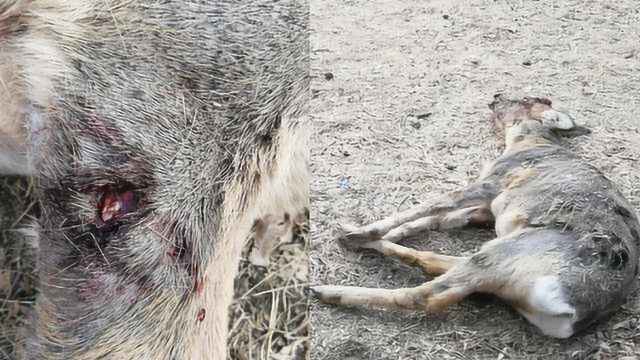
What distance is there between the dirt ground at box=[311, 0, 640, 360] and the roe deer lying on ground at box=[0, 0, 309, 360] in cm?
10

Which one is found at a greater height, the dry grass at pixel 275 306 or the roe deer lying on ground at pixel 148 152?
the roe deer lying on ground at pixel 148 152

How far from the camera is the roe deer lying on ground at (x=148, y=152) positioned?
162 centimetres

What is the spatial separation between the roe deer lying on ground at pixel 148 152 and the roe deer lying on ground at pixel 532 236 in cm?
26

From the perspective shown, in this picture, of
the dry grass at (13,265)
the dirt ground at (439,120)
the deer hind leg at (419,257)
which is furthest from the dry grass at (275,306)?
the dry grass at (13,265)

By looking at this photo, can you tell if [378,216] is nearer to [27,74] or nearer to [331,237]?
[331,237]

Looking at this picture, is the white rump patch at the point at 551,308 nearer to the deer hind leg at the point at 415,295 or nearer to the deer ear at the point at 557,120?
the deer hind leg at the point at 415,295

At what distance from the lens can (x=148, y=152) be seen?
5.50ft

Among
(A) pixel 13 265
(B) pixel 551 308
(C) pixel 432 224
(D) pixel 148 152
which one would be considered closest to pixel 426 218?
(C) pixel 432 224

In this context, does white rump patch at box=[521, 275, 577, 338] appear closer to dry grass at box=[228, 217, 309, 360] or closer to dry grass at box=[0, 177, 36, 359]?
dry grass at box=[228, 217, 309, 360]

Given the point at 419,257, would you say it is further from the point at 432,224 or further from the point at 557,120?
the point at 557,120

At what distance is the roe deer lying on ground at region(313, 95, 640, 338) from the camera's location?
1477 millimetres

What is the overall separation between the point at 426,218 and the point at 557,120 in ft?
1.18

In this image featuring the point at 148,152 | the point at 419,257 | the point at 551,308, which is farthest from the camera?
the point at 148,152

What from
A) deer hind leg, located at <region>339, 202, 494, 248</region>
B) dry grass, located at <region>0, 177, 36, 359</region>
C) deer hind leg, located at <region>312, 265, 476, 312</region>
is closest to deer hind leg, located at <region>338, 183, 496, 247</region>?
deer hind leg, located at <region>339, 202, 494, 248</region>
